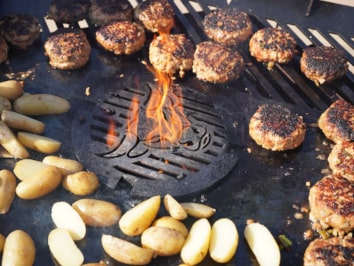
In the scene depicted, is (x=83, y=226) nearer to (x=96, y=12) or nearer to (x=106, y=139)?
(x=106, y=139)

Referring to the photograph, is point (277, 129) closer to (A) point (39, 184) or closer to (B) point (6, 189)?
(A) point (39, 184)

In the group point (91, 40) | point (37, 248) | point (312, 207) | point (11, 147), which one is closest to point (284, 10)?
point (91, 40)

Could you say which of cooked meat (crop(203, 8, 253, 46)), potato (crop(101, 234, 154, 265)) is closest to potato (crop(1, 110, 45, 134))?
potato (crop(101, 234, 154, 265))

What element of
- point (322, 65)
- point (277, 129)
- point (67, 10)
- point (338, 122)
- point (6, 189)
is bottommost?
point (6, 189)

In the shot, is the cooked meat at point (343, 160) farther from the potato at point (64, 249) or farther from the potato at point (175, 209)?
the potato at point (64, 249)

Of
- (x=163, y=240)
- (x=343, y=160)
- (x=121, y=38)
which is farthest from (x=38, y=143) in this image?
(x=343, y=160)

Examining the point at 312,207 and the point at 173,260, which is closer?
the point at 173,260

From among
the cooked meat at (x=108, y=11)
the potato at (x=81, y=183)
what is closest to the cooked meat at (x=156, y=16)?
the cooked meat at (x=108, y=11)

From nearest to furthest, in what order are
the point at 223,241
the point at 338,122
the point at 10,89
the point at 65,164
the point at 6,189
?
the point at 223,241, the point at 6,189, the point at 65,164, the point at 338,122, the point at 10,89
